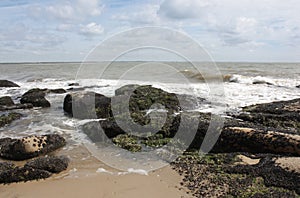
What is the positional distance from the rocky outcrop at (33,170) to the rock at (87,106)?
4.53 m

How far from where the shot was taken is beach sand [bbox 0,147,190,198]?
183 inches

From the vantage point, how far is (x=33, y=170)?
5230 millimetres

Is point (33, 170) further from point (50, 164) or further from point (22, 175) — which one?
point (50, 164)

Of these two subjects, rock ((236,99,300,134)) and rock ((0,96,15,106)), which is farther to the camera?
rock ((0,96,15,106))

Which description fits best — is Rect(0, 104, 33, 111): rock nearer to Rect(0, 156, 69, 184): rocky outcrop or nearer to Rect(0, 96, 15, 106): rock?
Rect(0, 96, 15, 106): rock

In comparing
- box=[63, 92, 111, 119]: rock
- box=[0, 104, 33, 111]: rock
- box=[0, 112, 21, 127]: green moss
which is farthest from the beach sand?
box=[0, 104, 33, 111]: rock

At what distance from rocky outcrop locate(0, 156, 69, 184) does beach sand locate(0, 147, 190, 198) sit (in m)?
0.13

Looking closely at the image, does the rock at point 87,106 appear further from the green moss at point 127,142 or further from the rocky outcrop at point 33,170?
the rocky outcrop at point 33,170

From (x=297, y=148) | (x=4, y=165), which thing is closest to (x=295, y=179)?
(x=297, y=148)

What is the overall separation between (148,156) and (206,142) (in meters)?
1.48

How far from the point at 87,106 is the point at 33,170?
5.44 m

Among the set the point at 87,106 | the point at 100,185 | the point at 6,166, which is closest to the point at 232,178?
the point at 100,185

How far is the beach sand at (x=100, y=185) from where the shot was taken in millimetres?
4637

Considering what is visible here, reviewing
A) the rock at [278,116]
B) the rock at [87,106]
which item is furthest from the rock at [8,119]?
the rock at [278,116]
